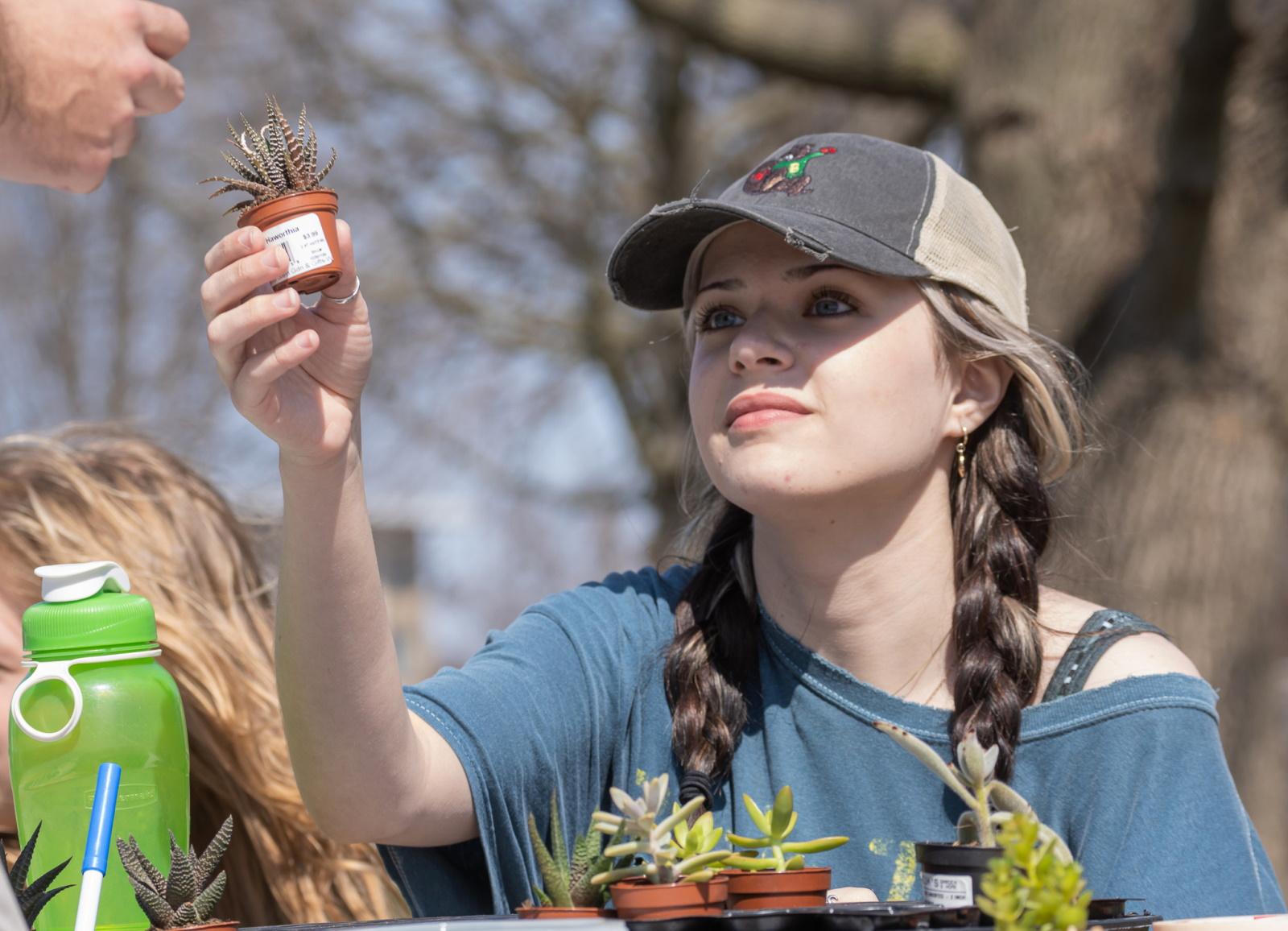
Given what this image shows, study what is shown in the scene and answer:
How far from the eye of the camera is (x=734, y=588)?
7.80 ft

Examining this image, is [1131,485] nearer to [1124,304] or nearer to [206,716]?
[1124,304]

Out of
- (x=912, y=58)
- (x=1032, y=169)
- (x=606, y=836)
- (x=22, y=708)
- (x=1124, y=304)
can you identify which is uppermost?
(x=912, y=58)

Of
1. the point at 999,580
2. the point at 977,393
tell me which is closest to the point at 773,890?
the point at 999,580

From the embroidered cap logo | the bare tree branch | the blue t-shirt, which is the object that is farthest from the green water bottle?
the bare tree branch

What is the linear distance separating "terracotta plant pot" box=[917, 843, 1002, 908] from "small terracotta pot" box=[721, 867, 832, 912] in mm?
112

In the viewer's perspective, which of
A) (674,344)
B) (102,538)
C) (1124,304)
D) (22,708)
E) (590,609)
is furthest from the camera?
(674,344)

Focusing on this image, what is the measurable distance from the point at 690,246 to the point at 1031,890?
148cm

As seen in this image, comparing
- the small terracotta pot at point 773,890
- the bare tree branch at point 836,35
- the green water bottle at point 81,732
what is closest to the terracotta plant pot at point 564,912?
the small terracotta pot at point 773,890

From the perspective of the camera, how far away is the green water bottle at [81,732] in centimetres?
161

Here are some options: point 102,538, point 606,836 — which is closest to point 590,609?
point 606,836

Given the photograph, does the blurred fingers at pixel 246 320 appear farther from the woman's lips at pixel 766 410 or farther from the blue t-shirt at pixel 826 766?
the woman's lips at pixel 766 410

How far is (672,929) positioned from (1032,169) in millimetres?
4076

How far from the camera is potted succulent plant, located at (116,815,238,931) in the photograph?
1361mm

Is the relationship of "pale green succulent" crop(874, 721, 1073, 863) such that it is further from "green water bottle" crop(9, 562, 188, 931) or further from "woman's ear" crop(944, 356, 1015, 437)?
"woman's ear" crop(944, 356, 1015, 437)
